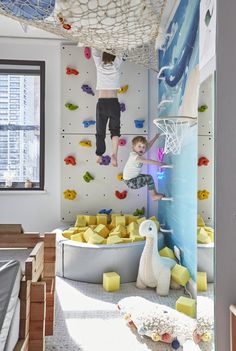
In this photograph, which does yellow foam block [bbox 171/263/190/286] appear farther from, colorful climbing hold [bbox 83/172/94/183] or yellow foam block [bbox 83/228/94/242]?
colorful climbing hold [bbox 83/172/94/183]

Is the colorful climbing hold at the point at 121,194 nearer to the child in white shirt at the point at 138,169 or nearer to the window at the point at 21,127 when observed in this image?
the child in white shirt at the point at 138,169

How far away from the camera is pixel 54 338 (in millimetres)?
1692

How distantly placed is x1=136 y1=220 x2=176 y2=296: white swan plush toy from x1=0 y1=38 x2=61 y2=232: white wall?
1349 millimetres

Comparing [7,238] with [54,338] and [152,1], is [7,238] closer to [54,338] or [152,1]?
[54,338]

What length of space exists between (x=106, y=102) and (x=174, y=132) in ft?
3.74

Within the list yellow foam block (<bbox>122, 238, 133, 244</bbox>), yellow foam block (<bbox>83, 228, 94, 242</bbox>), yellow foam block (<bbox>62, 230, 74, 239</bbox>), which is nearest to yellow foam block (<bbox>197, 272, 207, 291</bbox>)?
yellow foam block (<bbox>122, 238, 133, 244</bbox>)

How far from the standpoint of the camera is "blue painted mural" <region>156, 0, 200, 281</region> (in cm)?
201

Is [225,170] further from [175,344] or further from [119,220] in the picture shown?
[119,220]

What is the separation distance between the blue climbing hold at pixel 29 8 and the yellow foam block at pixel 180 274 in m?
1.92

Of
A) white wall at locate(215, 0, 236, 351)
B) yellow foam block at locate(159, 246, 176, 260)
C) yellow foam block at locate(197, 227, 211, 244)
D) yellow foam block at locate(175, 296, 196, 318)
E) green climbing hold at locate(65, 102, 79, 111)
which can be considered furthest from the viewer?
green climbing hold at locate(65, 102, 79, 111)

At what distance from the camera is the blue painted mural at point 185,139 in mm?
2014

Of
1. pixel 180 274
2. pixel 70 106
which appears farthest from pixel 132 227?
pixel 70 106

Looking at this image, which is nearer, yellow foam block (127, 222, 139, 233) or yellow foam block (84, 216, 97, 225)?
yellow foam block (127, 222, 139, 233)

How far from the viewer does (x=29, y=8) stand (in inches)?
81.0
